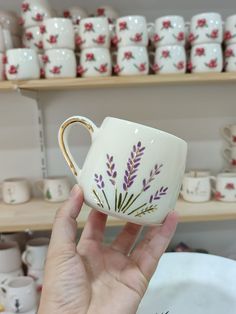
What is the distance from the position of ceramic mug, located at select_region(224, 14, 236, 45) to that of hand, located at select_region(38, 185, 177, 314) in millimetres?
546

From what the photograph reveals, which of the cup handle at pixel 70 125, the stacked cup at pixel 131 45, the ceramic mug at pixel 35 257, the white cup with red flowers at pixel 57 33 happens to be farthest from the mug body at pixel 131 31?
the ceramic mug at pixel 35 257

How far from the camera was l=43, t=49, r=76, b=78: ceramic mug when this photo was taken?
870 millimetres

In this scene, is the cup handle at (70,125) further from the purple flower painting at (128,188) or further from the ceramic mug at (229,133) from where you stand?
the ceramic mug at (229,133)

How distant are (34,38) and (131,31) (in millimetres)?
256

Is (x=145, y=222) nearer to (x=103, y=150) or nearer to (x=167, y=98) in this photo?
(x=103, y=150)

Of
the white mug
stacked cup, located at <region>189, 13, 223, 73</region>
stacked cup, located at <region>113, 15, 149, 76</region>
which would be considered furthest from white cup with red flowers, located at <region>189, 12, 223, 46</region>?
the white mug

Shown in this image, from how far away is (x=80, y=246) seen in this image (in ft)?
2.20

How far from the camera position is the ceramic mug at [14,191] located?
1.04 m

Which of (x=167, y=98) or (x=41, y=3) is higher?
(x=41, y=3)

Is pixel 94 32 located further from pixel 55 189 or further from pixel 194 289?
pixel 194 289

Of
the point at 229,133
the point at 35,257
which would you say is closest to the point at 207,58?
the point at 229,133

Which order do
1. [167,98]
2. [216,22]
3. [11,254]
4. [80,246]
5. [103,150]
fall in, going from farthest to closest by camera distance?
[167,98] → [11,254] → [216,22] → [80,246] → [103,150]

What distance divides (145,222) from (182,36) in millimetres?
533

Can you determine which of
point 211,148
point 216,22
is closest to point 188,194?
point 211,148
